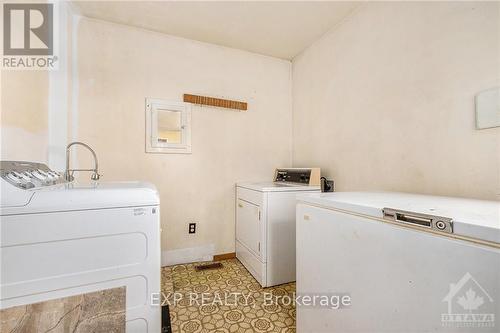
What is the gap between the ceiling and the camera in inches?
75.3

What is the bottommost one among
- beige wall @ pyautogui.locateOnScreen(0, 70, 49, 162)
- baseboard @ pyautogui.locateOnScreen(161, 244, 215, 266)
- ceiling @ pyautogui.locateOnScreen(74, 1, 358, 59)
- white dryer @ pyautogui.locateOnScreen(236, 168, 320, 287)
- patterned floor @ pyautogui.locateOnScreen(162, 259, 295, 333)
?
patterned floor @ pyautogui.locateOnScreen(162, 259, 295, 333)

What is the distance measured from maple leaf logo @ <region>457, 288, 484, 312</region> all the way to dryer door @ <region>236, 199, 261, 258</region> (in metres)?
1.46

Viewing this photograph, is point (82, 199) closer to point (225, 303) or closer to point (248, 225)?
point (225, 303)

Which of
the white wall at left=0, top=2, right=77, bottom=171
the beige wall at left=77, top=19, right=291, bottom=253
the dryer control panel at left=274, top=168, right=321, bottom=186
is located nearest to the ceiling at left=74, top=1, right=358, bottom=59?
the beige wall at left=77, top=19, right=291, bottom=253

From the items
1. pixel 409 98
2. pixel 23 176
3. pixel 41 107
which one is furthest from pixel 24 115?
pixel 409 98

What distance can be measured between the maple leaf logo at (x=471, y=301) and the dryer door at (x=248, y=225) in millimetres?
1461

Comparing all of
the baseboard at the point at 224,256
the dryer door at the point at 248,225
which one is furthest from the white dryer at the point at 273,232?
the baseboard at the point at 224,256

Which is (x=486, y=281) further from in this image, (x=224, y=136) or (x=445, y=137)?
(x=224, y=136)

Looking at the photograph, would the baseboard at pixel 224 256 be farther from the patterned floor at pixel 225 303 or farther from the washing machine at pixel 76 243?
the washing machine at pixel 76 243

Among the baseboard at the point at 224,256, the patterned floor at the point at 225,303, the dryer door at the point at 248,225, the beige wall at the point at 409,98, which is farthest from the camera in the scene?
the baseboard at the point at 224,256

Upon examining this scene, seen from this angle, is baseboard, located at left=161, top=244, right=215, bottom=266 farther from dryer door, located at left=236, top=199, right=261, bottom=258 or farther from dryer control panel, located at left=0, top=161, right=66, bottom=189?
dryer control panel, located at left=0, top=161, right=66, bottom=189

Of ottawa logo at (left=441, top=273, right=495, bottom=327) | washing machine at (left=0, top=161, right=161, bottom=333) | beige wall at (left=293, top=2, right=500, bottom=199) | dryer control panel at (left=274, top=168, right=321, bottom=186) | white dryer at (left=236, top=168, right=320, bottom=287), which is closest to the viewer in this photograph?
ottawa logo at (left=441, top=273, right=495, bottom=327)

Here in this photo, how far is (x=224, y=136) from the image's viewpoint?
8.36 feet

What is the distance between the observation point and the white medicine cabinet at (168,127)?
2.23m
